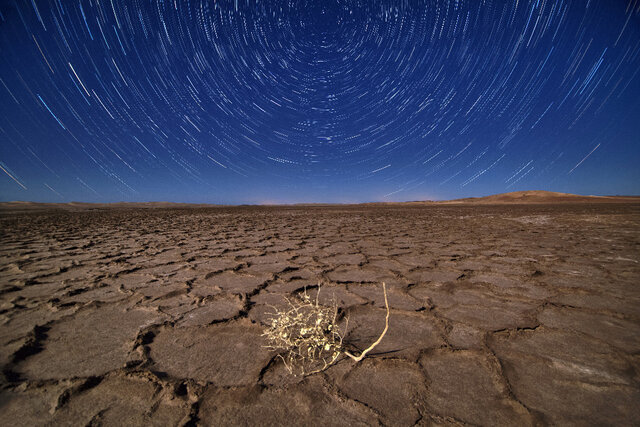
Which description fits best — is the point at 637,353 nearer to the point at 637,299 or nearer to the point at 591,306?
the point at 591,306

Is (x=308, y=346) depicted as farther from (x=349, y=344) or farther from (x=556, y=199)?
(x=556, y=199)

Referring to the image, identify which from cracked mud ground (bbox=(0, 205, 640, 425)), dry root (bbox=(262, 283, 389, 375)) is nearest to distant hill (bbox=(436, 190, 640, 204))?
cracked mud ground (bbox=(0, 205, 640, 425))

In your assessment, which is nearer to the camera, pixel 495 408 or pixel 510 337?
pixel 495 408

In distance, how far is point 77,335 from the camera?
1281 millimetres

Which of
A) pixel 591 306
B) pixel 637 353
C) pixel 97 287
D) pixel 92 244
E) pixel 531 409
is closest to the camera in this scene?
pixel 531 409

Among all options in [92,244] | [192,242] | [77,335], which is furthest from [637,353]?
[92,244]

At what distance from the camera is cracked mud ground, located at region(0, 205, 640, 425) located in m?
0.82

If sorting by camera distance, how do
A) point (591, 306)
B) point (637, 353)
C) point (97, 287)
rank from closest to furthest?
1. point (637, 353)
2. point (591, 306)
3. point (97, 287)

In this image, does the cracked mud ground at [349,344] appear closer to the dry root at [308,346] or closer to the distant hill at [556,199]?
the dry root at [308,346]

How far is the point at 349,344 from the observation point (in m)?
1.18

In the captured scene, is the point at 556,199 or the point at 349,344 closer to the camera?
the point at 349,344

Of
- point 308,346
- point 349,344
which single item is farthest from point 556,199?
point 308,346

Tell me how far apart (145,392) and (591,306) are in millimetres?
2228

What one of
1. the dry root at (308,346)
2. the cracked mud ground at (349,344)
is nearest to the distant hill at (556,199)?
the cracked mud ground at (349,344)
